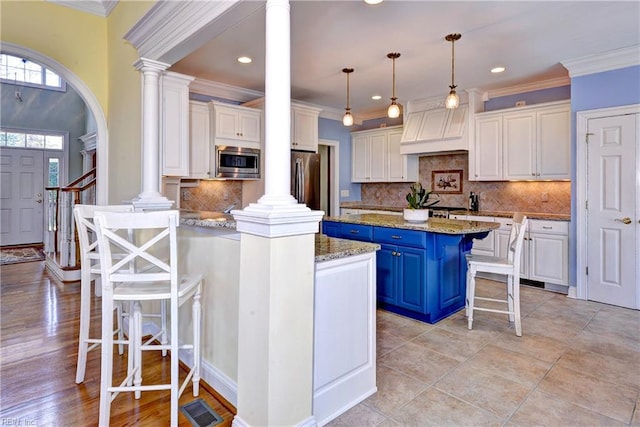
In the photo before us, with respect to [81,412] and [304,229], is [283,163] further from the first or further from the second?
[81,412]

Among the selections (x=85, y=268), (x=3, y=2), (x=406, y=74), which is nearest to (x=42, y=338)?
(x=85, y=268)

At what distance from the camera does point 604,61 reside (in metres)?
3.72

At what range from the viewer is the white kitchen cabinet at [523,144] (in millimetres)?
4340

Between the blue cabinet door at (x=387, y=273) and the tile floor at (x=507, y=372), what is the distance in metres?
0.17

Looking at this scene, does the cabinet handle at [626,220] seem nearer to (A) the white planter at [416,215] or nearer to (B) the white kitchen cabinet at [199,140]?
(A) the white planter at [416,215]

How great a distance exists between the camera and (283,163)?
1670mm

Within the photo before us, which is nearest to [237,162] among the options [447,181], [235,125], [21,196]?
[235,125]

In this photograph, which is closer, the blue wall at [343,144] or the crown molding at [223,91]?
the crown molding at [223,91]

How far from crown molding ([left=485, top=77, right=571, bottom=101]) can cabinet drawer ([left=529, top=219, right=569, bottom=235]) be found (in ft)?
6.03

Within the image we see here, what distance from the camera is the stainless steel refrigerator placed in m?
5.38

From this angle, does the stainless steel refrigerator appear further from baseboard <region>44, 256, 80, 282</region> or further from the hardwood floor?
baseboard <region>44, 256, 80, 282</region>

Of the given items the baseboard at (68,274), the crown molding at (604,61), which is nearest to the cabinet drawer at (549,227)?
the crown molding at (604,61)

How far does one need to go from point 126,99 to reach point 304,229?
8.46 feet

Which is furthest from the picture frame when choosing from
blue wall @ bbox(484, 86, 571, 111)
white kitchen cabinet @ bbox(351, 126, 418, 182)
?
blue wall @ bbox(484, 86, 571, 111)
